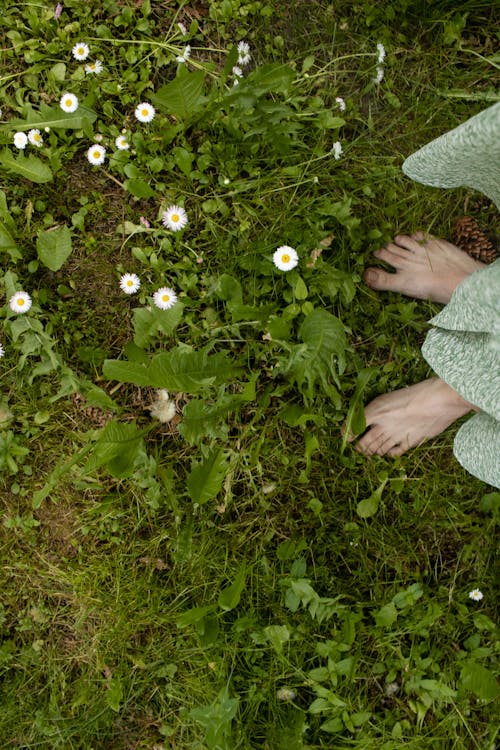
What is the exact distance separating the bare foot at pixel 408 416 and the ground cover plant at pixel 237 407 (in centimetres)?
6

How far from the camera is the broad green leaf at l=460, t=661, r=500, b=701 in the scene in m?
1.89

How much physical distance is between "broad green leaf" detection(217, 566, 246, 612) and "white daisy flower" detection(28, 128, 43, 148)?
1402 millimetres

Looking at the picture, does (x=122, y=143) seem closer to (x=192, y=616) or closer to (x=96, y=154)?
(x=96, y=154)

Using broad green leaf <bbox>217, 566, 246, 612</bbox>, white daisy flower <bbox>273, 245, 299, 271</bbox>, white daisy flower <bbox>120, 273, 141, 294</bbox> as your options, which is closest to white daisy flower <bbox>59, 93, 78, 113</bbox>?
white daisy flower <bbox>120, 273, 141, 294</bbox>

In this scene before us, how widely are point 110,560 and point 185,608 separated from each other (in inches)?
10.8


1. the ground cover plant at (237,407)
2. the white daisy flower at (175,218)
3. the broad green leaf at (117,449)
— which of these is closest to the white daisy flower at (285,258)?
the ground cover plant at (237,407)

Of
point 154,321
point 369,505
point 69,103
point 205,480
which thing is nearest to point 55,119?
point 69,103

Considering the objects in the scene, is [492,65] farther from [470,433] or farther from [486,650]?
[486,650]

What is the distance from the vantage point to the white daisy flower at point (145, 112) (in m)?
1.89

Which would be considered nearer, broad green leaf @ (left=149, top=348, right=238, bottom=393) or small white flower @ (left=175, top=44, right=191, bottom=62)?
broad green leaf @ (left=149, top=348, right=238, bottom=393)

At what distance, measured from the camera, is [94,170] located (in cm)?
194

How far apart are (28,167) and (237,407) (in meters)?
0.92

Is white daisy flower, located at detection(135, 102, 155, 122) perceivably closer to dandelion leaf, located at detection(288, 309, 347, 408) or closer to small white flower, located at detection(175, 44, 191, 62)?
small white flower, located at detection(175, 44, 191, 62)

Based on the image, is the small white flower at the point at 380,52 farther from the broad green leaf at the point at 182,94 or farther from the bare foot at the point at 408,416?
the bare foot at the point at 408,416
